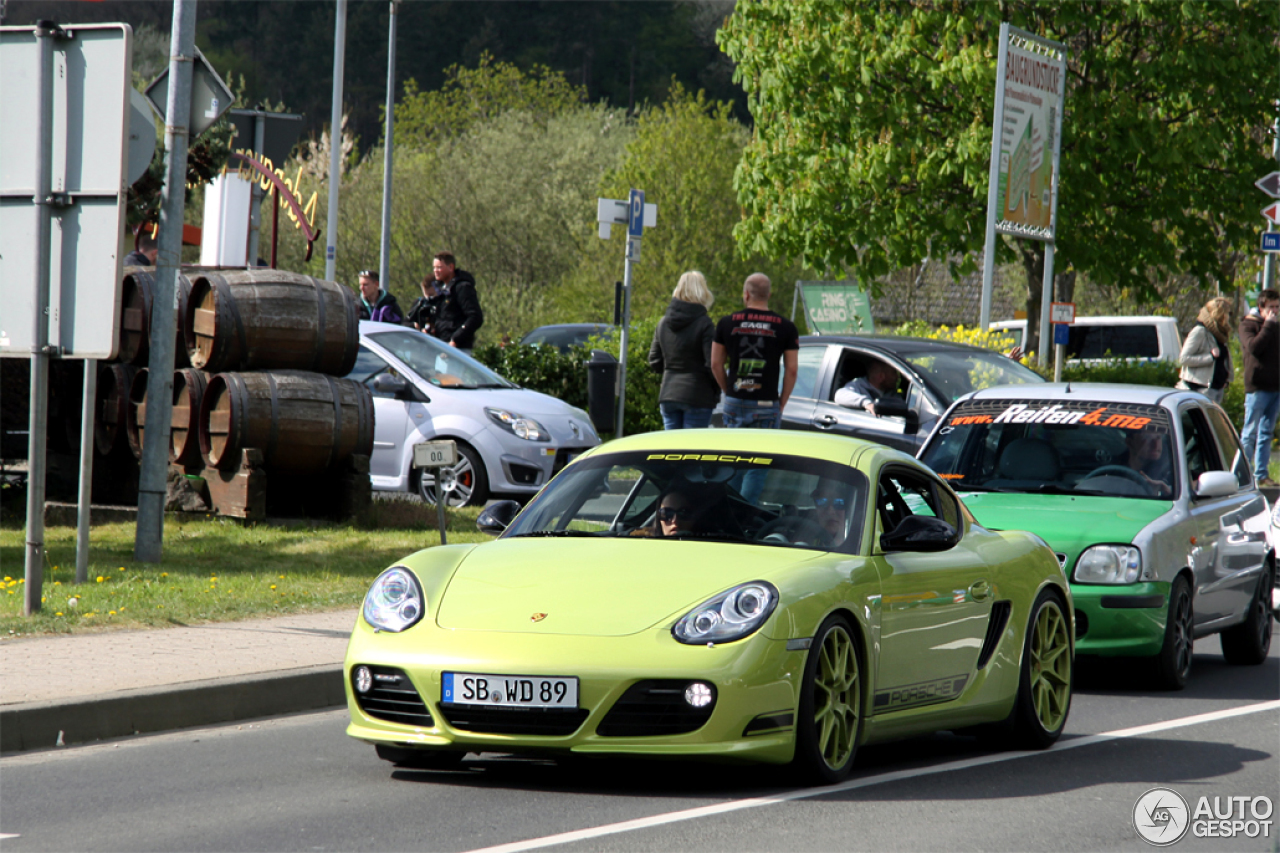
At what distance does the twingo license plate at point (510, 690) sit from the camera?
5738mm

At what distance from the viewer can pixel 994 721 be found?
23.4 ft

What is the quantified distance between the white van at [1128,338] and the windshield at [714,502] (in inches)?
925

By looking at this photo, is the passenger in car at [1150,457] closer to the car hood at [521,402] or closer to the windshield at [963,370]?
the windshield at [963,370]

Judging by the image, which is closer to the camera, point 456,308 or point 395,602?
point 395,602

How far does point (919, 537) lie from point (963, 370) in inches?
390

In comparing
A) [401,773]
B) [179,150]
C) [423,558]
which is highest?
[179,150]

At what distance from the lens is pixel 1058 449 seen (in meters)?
9.88

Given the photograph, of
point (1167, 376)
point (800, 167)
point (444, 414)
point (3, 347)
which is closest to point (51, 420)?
point (444, 414)

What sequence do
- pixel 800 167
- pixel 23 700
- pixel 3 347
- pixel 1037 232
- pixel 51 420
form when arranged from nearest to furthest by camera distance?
pixel 23 700
pixel 3 347
pixel 51 420
pixel 1037 232
pixel 800 167

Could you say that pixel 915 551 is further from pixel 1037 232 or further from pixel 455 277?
pixel 1037 232

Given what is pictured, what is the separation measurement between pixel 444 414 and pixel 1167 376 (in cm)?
1189

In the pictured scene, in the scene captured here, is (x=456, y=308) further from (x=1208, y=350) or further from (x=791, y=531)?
(x=791, y=531)

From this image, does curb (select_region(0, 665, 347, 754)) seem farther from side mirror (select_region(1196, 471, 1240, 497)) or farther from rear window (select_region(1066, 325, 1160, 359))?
rear window (select_region(1066, 325, 1160, 359))

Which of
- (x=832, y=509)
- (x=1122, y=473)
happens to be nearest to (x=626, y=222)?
(x=1122, y=473)
